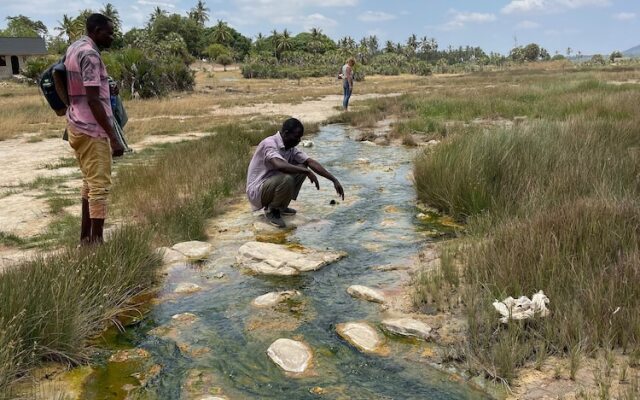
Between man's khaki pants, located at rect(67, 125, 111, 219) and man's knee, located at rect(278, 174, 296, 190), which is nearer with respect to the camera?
man's khaki pants, located at rect(67, 125, 111, 219)

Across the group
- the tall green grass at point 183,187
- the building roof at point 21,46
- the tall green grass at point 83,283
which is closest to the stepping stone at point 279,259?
the tall green grass at point 83,283

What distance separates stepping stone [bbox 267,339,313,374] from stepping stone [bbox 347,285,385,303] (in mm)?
880

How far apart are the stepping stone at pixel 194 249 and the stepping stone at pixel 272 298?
1.29 m

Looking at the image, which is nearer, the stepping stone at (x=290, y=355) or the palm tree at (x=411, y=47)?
the stepping stone at (x=290, y=355)

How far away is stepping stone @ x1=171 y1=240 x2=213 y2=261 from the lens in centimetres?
535

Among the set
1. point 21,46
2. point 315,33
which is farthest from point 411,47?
point 21,46

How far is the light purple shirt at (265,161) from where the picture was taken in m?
6.07

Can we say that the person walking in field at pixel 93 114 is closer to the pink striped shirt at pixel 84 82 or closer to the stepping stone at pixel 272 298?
the pink striped shirt at pixel 84 82

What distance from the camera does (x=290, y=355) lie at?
11.0 feet

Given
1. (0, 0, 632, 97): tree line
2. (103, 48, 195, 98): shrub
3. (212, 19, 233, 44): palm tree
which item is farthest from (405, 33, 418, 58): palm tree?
(103, 48, 195, 98): shrub

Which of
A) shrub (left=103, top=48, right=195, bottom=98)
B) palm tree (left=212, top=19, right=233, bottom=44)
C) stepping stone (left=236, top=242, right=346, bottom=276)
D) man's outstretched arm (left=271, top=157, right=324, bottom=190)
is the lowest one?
stepping stone (left=236, top=242, right=346, bottom=276)

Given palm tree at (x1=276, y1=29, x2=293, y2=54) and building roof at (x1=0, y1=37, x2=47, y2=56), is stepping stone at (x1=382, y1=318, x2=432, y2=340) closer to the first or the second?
building roof at (x1=0, y1=37, x2=47, y2=56)

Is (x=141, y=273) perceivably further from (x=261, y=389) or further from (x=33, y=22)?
(x=33, y=22)

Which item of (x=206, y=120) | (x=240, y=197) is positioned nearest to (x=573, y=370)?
(x=240, y=197)
